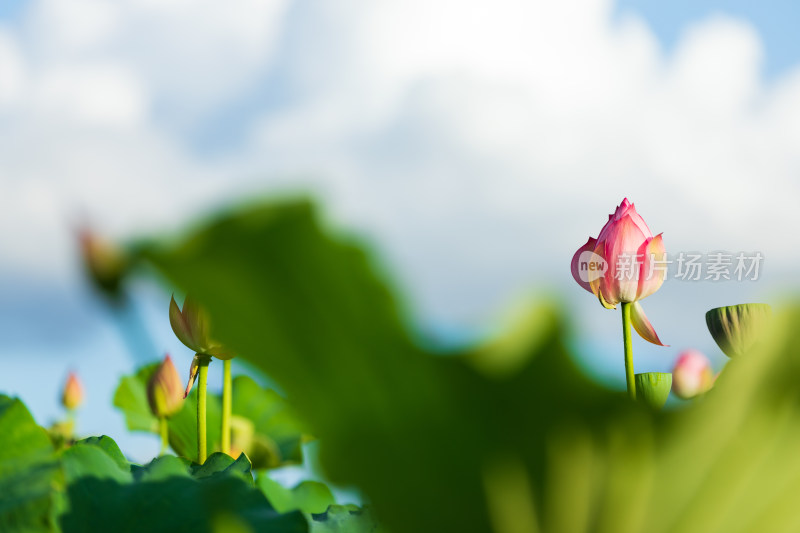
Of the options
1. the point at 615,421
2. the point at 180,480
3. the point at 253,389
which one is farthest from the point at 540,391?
the point at 253,389

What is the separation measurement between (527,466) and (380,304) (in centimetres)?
6

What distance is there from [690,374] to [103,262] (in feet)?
4.52

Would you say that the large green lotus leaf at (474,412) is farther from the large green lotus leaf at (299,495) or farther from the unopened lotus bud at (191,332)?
the unopened lotus bud at (191,332)

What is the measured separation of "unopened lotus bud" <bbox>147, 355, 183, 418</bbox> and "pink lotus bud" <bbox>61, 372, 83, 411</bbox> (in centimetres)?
133

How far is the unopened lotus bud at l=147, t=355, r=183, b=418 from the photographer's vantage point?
118 cm

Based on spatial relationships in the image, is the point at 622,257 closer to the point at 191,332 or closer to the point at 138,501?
the point at 191,332

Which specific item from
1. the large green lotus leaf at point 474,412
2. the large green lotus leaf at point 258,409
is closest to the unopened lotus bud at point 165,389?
the large green lotus leaf at point 258,409

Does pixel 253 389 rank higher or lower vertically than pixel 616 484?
higher

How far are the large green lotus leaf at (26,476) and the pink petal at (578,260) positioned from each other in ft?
2.46

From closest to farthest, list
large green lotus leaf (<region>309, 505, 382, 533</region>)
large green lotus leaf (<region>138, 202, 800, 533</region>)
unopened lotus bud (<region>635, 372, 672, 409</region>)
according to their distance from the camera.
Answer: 1. large green lotus leaf (<region>138, 202, 800, 533</region>)
2. large green lotus leaf (<region>309, 505, 382, 533</region>)
3. unopened lotus bud (<region>635, 372, 672, 409</region>)

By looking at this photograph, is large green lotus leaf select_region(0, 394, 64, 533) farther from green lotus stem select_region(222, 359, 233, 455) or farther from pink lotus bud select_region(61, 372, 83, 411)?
pink lotus bud select_region(61, 372, 83, 411)

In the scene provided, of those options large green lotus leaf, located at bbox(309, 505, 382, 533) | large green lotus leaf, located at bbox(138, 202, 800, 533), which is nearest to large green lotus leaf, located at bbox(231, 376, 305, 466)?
large green lotus leaf, located at bbox(309, 505, 382, 533)

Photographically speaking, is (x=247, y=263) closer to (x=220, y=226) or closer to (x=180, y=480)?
(x=220, y=226)

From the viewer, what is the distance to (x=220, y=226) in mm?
161
